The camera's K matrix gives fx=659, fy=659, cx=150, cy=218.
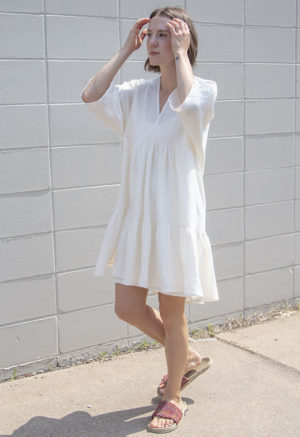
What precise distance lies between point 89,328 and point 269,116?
194 cm

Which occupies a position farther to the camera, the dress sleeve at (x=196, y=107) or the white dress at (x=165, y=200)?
the white dress at (x=165, y=200)

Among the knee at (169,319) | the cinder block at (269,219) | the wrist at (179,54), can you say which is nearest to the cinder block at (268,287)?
the cinder block at (269,219)

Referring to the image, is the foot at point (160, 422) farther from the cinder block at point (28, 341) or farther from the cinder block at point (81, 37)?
the cinder block at point (81, 37)

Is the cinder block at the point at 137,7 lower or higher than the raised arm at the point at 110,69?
higher

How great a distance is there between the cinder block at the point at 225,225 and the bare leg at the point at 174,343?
1343mm

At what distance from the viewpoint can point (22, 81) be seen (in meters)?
3.58

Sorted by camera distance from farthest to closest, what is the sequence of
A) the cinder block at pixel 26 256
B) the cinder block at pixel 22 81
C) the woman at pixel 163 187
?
the cinder block at pixel 26 256, the cinder block at pixel 22 81, the woman at pixel 163 187

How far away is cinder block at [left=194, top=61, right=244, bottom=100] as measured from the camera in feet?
14.0

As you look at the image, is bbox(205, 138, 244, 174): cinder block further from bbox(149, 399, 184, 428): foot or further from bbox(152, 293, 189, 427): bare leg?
bbox(149, 399, 184, 428): foot

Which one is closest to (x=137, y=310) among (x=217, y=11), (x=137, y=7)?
(x=137, y=7)

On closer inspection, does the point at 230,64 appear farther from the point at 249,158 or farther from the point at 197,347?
the point at 197,347

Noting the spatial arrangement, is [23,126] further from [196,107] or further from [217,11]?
[217,11]

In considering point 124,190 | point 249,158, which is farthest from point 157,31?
point 249,158

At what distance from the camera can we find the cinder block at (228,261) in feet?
14.7
